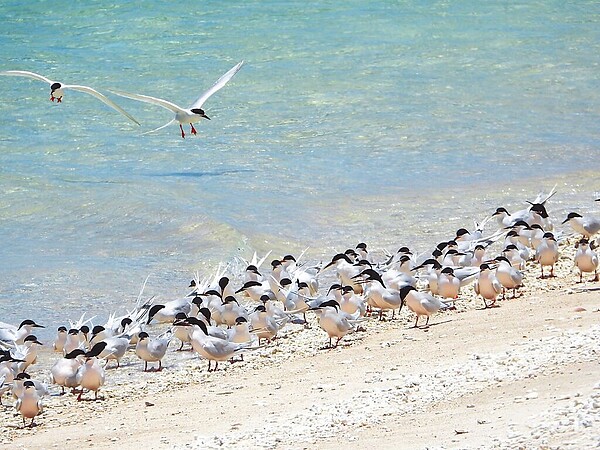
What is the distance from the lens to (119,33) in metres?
28.0

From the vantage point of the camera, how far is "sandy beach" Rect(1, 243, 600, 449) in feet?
22.3

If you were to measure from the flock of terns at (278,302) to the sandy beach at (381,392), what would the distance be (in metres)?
0.17

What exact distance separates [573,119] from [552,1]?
12807mm

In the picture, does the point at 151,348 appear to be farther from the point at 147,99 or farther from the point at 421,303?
the point at 147,99

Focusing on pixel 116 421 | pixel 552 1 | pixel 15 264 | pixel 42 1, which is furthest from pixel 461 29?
pixel 116 421

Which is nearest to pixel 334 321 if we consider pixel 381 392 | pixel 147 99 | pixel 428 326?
pixel 428 326

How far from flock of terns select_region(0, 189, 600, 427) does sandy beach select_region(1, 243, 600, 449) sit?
17 cm

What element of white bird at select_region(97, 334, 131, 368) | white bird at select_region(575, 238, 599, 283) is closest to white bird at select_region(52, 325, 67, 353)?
white bird at select_region(97, 334, 131, 368)

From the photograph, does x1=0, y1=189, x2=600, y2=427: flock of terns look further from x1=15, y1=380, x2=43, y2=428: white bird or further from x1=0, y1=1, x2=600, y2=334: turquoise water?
x1=0, y1=1, x2=600, y2=334: turquoise water

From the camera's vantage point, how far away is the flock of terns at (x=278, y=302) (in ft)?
31.2

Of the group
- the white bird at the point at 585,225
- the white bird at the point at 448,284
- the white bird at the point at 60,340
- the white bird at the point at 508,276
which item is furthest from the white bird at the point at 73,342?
Result: the white bird at the point at 585,225

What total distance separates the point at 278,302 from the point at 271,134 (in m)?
8.37

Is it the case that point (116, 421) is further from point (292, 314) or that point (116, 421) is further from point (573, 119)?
point (573, 119)

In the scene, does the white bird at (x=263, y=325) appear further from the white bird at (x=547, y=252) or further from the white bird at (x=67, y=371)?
the white bird at (x=547, y=252)
